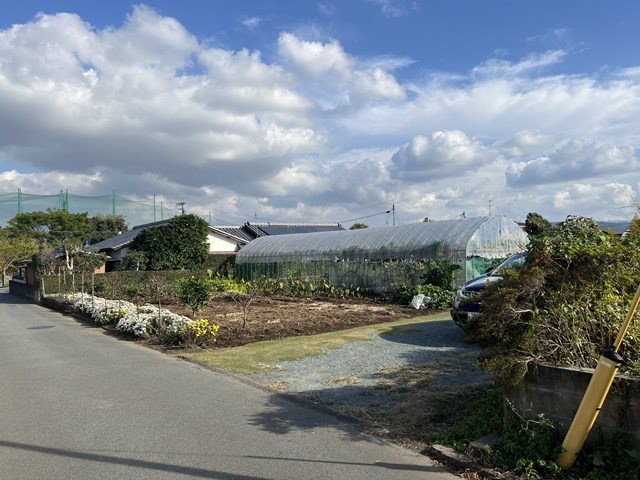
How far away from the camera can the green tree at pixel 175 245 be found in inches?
1366

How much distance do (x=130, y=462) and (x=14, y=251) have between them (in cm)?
5851

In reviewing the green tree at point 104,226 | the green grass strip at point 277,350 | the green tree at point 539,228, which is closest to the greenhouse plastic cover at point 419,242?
the green tree at point 539,228

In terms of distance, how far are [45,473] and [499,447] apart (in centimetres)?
420

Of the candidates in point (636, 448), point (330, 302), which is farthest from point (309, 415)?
point (330, 302)

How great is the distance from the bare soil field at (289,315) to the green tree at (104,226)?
163 ft

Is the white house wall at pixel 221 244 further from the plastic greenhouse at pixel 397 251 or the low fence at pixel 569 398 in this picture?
the low fence at pixel 569 398

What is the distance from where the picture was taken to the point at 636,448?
4.46 meters

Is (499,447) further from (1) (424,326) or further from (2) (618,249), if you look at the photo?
(1) (424,326)

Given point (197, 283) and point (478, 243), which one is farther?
point (478, 243)

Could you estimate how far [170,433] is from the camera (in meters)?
6.16

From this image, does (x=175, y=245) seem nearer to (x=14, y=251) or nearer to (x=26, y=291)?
(x=26, y=291)

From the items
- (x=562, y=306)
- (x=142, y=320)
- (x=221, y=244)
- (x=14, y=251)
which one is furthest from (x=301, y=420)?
(x=14, y=251)

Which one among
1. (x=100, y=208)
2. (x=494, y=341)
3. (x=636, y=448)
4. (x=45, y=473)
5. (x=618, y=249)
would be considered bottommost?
(x=45, y=473)

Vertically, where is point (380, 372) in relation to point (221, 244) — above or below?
below
